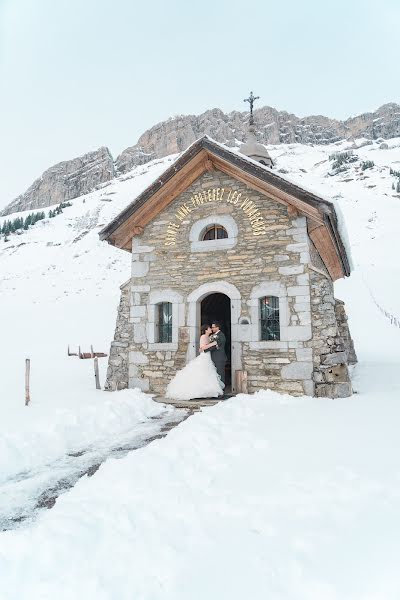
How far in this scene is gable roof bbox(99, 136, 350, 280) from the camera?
9203 millimetres

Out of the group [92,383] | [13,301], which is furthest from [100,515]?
[13,301]

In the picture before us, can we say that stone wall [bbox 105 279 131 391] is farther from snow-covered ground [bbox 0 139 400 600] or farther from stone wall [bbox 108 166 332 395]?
snow-covered ground [bbox 0 139 400 600]

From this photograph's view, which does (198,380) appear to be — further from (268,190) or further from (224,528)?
Result: (224,528)

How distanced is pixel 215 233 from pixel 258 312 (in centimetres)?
250

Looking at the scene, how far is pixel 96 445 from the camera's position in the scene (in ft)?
19.0

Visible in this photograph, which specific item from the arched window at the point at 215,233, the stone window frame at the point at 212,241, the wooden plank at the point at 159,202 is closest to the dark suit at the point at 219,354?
the stone window frame at the point at 212,241

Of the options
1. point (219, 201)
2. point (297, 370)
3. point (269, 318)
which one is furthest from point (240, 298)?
point (219, 201)

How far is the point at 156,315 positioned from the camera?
10.6 meters

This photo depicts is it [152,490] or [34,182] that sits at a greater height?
[34,182]

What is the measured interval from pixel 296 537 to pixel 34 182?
6090 inches

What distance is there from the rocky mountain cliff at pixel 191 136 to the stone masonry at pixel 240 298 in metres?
127

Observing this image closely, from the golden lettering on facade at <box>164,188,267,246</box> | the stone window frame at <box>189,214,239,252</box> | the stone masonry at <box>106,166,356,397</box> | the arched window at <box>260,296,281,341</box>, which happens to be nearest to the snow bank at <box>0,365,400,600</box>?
the stone masonry at <box>106,166,356,397</box>

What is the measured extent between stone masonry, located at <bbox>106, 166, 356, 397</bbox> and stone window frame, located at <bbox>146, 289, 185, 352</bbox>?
0.03 meters

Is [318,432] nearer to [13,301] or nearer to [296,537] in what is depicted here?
[296,537]
